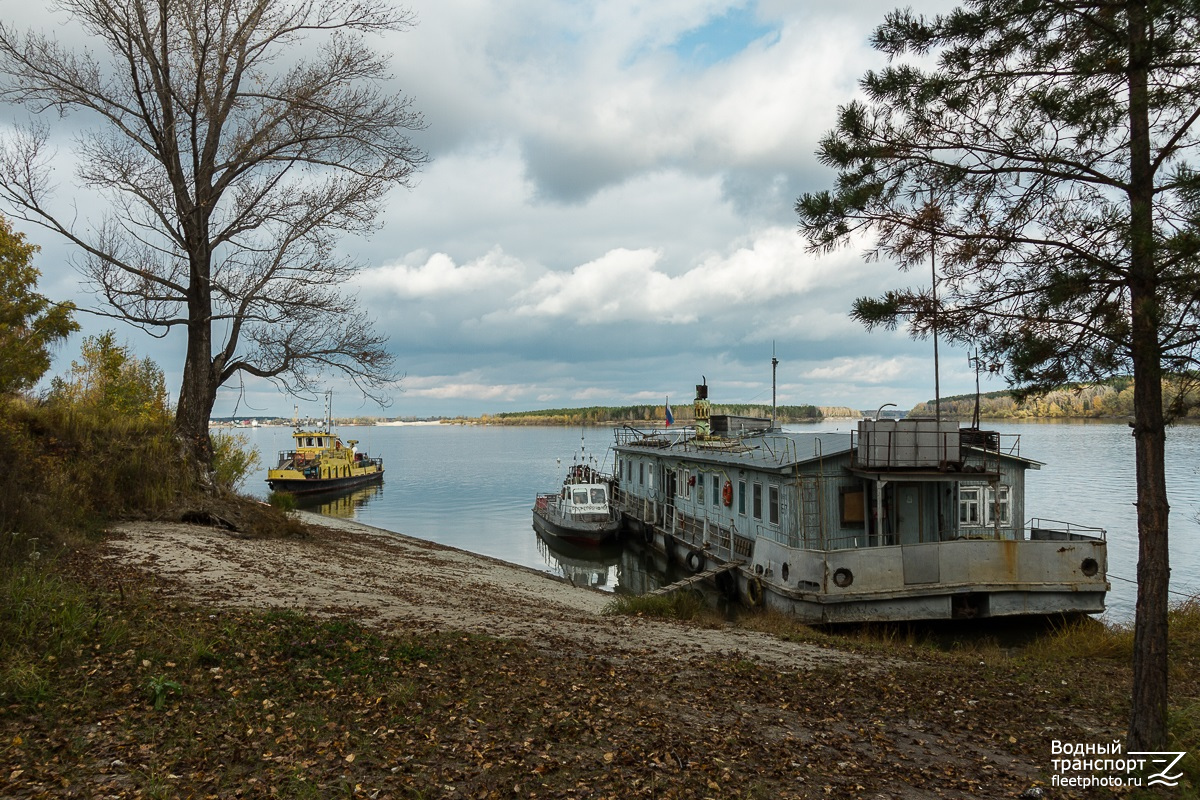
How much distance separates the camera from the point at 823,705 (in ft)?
28.5

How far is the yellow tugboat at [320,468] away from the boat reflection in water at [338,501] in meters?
0.51

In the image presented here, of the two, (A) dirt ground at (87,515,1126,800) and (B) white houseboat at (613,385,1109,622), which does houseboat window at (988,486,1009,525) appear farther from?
(A) dirt ground at (87,515,1126,800)

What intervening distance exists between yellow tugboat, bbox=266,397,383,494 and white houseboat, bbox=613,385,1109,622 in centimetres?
3800

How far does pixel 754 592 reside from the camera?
73.3ft

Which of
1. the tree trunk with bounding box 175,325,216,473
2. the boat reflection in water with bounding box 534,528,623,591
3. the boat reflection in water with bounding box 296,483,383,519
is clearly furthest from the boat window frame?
the boat reflection in water with bounding box 296,483,383,519

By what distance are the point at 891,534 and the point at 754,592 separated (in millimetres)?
4239

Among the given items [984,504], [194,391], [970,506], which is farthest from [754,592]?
[194,391]

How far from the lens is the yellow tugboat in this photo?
56094 mm

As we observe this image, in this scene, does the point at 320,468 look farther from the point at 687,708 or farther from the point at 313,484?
the point at 687,708

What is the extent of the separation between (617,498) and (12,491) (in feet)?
110

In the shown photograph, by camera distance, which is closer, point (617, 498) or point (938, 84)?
point (938, 84)

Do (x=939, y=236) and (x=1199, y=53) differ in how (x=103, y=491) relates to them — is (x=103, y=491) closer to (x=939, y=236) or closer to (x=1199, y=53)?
(x=939, y=236)

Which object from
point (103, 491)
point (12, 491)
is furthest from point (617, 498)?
point (12, 491)

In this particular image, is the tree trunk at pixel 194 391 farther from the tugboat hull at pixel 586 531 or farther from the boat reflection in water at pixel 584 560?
the tugboat hull at pixel 586 531
